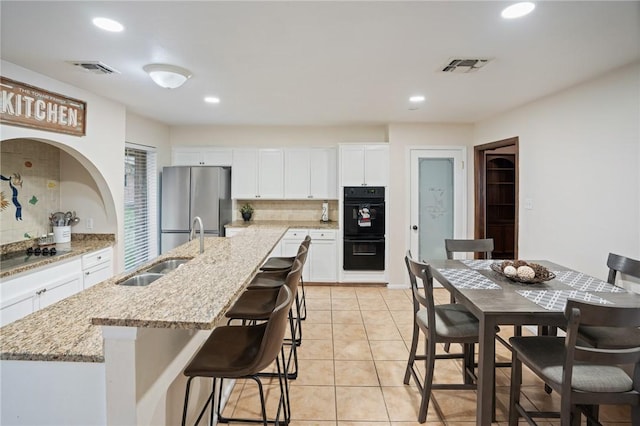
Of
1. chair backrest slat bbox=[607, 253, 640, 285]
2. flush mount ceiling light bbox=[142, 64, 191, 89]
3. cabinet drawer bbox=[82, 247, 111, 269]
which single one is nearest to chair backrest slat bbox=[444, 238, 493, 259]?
chair backrest slat bbox=[607, 253, 640, 285]

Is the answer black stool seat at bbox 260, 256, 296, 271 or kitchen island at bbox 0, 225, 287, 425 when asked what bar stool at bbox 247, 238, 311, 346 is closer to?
black stool seat at bbox 260, 256, 296, 271

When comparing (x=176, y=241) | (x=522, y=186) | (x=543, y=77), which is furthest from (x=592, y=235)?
(x=176, y=241)

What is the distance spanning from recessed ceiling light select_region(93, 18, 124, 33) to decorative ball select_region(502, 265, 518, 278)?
2.99 meters

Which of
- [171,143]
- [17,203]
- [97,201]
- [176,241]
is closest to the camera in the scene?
[17,203]

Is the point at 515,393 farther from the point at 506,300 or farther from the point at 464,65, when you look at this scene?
the point at 464,65

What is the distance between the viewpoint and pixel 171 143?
5.48m

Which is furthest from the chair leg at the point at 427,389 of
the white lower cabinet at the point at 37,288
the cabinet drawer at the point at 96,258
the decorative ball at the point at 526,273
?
the cabinet drawer at the point at 96,258

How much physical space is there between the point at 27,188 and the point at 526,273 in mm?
4537

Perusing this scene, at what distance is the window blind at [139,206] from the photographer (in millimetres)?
4574

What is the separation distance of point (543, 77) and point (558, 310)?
2.06 m

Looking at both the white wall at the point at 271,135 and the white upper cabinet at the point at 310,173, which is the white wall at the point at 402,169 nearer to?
the white wall at the point at 271,135

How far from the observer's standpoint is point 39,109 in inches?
111

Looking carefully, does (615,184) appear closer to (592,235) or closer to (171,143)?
(592,235)

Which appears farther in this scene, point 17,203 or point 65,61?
point 17,203
